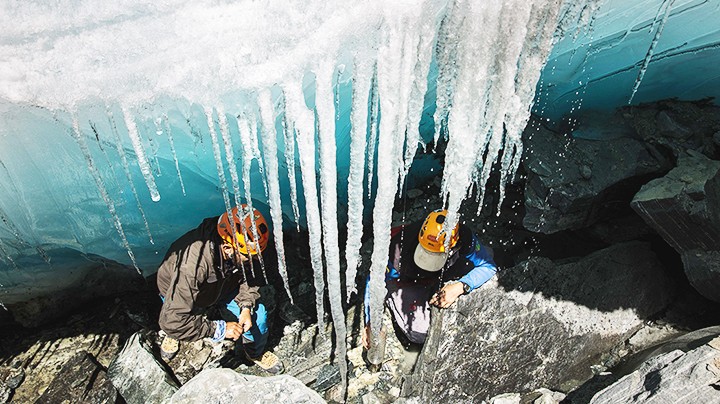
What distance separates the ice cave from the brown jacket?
510mm

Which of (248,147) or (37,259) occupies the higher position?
(248,147)

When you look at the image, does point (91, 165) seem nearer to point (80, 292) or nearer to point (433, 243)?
point (433, 243)

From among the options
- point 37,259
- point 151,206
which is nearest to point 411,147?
point 151,206

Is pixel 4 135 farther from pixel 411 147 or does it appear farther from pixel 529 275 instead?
pixel 529 275

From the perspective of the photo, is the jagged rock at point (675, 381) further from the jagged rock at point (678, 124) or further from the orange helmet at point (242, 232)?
the orange helmet at point (242, 232)

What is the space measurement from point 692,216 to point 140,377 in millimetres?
5387

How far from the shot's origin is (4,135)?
315 cm

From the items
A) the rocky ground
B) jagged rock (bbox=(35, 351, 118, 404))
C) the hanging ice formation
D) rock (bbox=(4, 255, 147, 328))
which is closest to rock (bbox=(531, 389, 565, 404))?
the rocky ground

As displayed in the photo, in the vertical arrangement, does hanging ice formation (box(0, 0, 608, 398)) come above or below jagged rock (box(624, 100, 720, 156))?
above

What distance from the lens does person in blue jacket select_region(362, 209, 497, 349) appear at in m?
3.71

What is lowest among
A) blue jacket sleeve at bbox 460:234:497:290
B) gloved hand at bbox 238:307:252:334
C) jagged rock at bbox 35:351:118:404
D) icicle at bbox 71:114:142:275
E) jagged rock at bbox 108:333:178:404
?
jagged rock at bbox 35:351:118:404

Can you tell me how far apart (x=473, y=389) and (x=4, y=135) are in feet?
14.3

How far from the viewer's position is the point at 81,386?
4.41m

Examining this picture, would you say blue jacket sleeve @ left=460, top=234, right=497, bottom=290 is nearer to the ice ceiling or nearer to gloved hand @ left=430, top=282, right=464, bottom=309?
gloved hand @ left=430, top=282, right=464, bottom=309
